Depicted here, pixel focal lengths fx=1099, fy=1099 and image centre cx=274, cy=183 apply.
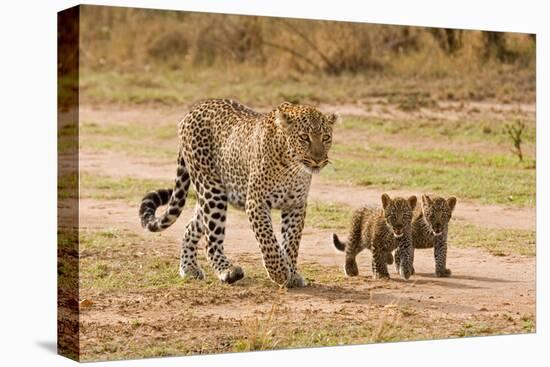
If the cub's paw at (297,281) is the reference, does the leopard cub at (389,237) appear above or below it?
above

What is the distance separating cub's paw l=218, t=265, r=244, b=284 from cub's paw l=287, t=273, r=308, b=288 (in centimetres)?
40

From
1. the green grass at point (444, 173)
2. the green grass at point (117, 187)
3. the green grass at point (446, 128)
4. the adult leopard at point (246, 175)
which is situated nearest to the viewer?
the adult leopard at point (246, 175)

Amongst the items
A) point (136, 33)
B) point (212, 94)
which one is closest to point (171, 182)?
point (212, 94)

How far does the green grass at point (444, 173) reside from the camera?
35.4 feet

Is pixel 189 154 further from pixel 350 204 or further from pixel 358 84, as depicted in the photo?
pixel 358 84

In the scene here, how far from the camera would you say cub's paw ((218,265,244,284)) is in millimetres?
8742

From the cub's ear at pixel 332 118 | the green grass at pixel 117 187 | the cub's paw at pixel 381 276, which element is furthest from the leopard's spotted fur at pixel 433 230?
the green grass at pixel 117 187

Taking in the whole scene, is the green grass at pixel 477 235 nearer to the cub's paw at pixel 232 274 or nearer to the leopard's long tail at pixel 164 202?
the cub's paw at pixel 232 274

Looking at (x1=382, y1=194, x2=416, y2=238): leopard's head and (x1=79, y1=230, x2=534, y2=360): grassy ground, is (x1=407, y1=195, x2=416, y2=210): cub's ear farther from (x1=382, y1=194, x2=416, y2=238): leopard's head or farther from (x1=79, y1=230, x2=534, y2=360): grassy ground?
(x1=79, y1=230, x2=534, y2=360): grassy ground

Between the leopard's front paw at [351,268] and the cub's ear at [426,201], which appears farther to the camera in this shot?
the cub's ear at [426,201]

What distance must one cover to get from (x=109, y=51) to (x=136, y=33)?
24.5 inches

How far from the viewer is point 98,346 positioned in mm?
7672

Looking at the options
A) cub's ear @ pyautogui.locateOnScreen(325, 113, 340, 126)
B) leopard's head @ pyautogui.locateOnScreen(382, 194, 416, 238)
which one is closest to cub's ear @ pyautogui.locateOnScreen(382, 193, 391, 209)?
leopard's head @ pyautogui.locateOnScreen(382, 194, 416, 238)

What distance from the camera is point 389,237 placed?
30.2 ft
